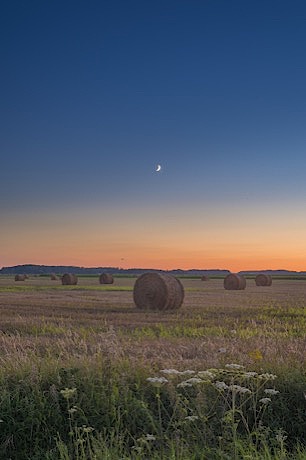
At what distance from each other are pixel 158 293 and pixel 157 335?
37.4ft

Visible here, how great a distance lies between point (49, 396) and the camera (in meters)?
8.30

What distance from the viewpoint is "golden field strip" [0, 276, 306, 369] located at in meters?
9.81

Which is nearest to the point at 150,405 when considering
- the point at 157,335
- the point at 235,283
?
the point at 157,335

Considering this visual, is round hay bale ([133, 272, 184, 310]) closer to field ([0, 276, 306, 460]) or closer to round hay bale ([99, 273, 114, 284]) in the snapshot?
field ([0, 276, 306, 460])

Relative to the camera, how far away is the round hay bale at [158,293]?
27.2 metres

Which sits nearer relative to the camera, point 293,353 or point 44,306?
point 293,353

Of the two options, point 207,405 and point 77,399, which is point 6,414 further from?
point 207,405

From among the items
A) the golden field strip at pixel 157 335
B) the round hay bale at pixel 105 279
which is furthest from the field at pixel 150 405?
the round hay bale at pixel 105 279

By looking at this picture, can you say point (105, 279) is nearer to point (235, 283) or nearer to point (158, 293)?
point (235, 283)

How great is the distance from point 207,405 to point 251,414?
73 centimetres

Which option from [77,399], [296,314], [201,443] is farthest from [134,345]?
[296,314]

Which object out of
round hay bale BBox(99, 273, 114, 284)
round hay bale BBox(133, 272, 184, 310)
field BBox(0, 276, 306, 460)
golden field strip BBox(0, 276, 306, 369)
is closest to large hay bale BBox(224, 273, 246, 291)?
round hay bale BBox(99, 273, 114, 284)

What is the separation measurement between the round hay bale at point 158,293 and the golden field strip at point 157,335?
0.68 metres

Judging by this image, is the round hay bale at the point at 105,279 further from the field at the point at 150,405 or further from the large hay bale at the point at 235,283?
the field at the point at 150,405
